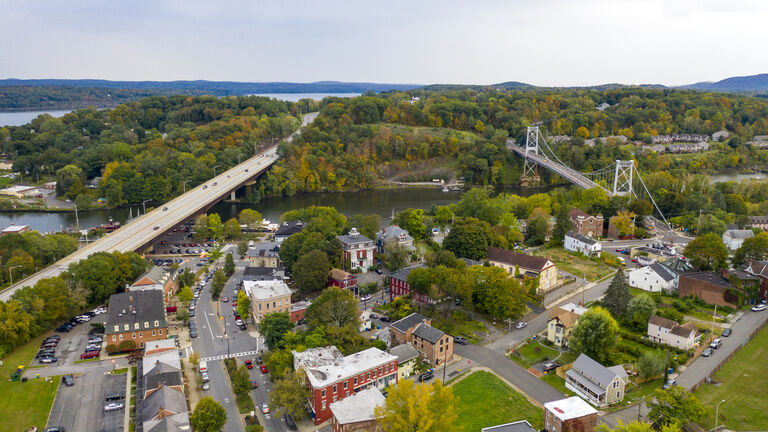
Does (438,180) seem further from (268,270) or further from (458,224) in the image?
(268,270)

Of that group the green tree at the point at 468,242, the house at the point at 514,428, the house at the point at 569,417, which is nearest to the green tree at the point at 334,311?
the house at the point at 514,428

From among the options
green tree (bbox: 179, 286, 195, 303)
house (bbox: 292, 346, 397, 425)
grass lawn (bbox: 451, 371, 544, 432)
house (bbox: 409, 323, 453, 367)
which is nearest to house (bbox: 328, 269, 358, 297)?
house (bbox: 409, 323, 453, 367)

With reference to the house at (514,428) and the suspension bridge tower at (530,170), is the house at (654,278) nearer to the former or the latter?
the house at (514,428)

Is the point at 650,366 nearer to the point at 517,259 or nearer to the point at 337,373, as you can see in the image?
the point at 517,259

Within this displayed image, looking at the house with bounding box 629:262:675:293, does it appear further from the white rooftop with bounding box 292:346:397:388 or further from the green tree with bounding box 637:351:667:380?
the white rooftop with bounding box 292:346:397:388

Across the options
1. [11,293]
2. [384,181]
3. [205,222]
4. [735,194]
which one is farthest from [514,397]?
[384,181]
